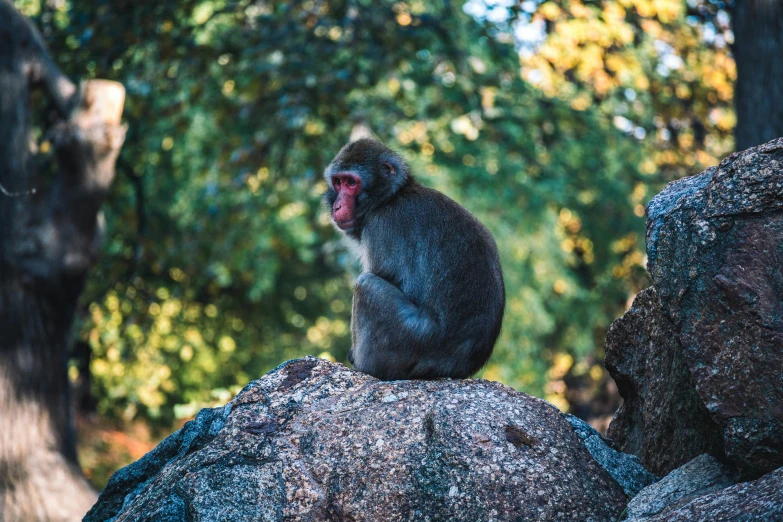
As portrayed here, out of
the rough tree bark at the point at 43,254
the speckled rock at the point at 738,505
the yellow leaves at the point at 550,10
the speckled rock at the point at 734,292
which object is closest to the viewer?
the speckled rock at the point at 738,505

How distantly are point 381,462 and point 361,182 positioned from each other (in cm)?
180

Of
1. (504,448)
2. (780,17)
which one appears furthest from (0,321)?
(780,17)

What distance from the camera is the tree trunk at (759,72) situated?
5934 mm

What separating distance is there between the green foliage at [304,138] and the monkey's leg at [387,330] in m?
4.46

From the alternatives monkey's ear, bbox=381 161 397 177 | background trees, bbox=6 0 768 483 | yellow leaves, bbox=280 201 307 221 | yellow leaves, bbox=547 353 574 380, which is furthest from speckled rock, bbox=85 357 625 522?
yellow leaves, bbox=547 353 574 380

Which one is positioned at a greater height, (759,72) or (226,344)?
(759,72)

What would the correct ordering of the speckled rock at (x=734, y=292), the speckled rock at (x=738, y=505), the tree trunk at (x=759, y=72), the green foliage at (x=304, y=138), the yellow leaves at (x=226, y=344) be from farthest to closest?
the yellow leaves at (x=226, y=344) < the green foliage at (x=304, y=138) < the tree trunk at (x=759, y=72) < the speckled rock at (x=734, y=292) < the speckled rock at (x=738, y=505)

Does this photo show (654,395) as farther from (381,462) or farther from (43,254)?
(43,254)

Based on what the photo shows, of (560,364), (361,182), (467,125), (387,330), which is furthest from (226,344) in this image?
(387,330)

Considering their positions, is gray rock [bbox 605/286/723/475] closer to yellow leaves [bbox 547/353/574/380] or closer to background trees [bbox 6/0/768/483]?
background trees [bbox 6/0/768/483]

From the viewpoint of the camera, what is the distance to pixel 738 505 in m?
2.55

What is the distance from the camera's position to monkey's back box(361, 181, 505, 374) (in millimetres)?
3916

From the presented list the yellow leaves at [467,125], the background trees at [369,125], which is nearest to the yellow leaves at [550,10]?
the background trees at [369,125]

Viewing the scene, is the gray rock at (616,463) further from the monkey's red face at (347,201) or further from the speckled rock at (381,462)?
the monkey's red face at (347,201)
